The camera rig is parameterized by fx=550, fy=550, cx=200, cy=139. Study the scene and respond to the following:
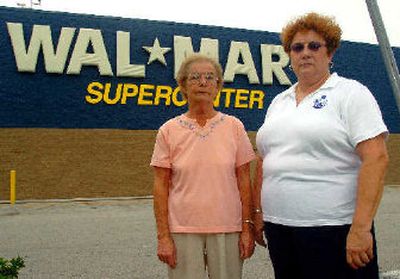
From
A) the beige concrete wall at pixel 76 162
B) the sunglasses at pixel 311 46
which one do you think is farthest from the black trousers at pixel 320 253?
the beige concrete wall at pixel 76 162

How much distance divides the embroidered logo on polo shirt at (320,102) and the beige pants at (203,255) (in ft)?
2.97

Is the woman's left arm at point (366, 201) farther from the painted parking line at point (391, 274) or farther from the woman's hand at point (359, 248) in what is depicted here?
the painted parking line at point (391, 274)

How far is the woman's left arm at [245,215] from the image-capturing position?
322 cm

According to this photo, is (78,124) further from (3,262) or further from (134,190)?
(3,262)

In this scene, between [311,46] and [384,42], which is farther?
[384,42]

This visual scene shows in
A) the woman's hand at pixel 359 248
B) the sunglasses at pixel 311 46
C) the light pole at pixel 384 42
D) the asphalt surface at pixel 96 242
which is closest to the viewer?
the woman's hand at pixel 359 248

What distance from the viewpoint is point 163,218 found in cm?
318

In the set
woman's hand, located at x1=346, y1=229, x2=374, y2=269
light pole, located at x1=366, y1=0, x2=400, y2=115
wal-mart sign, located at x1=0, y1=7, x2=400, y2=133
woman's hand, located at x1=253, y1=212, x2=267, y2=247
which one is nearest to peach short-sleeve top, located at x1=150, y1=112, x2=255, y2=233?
woman's hand, located at x1=253, y1=212, x2=267, y2=247

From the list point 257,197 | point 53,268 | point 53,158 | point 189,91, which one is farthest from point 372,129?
point 53,158

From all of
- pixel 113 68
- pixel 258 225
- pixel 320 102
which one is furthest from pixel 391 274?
pixel 113 68

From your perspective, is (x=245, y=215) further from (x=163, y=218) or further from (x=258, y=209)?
(x=163, y=218)

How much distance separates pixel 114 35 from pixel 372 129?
1520 cm

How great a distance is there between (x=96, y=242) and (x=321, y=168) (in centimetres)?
655

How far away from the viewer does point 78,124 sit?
1669cm
